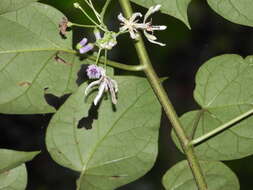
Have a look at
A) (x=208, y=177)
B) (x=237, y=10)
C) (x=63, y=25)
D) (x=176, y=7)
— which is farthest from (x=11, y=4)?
(x=208, y=177)

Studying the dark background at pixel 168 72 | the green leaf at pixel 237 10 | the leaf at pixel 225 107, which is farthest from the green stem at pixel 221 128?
the dark background at pixel 168 72

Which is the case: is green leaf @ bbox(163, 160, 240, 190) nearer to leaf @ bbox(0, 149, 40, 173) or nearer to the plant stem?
the plant stem

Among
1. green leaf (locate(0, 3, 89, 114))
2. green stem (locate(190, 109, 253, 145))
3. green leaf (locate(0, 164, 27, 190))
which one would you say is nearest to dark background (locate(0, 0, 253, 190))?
green leaf (locate(0, 3, 89, 114))

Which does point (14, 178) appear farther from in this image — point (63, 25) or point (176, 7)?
point (176, 7)

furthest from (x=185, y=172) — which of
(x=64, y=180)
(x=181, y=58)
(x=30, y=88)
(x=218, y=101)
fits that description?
(x=181, y=58)

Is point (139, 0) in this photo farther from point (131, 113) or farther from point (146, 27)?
point (131, 113)

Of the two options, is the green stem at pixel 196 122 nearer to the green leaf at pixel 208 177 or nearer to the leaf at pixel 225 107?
the leaf at pixel 225 107
